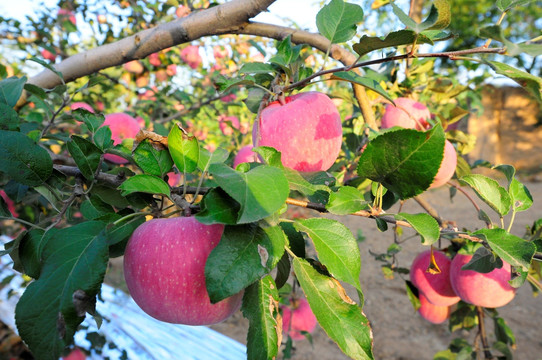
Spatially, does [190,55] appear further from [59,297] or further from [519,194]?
[59,297]

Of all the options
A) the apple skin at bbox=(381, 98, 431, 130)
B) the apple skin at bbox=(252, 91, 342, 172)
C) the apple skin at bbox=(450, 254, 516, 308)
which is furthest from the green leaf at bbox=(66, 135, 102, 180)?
the apple skin at bbox=(450, 254, 516, 308)

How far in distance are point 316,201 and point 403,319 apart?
7.92 ft

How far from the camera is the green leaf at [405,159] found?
346mm

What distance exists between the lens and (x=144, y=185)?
392 millimetres

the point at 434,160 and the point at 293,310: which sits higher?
the point at 434,160

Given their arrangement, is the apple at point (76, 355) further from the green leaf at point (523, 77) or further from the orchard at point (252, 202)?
the green leaf at point (523, 77)

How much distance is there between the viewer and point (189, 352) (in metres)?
1.55

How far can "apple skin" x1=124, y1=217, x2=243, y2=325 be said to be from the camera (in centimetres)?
40

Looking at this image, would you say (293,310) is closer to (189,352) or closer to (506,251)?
(189,352)

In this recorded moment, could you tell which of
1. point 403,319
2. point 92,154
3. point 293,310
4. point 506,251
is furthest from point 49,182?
point 403,319

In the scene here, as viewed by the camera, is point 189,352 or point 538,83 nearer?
point 538,83

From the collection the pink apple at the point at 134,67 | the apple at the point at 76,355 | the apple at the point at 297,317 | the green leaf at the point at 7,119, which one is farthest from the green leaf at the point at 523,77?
the pink apple at the point at 134,67

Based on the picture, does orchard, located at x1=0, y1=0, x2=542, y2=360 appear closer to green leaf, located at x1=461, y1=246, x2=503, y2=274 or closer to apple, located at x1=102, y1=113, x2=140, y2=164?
green leaf, located at x1=461, y1=246, x2=503, y2=274

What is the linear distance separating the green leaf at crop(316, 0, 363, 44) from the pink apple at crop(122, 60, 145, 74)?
1.37 metres
